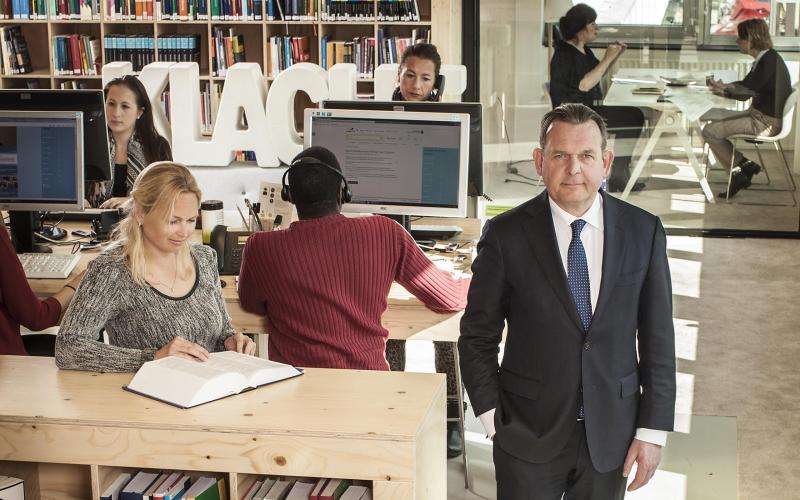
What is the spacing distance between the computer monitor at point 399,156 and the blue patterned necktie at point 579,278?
1.61m

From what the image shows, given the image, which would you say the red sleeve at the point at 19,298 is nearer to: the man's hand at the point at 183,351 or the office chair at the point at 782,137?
the man's hand at the point at 183,351

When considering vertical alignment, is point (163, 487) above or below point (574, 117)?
below

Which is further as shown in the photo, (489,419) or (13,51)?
(13,51)

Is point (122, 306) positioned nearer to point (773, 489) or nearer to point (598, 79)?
point (773, 489)

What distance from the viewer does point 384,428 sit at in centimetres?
227

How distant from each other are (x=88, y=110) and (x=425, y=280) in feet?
6.25

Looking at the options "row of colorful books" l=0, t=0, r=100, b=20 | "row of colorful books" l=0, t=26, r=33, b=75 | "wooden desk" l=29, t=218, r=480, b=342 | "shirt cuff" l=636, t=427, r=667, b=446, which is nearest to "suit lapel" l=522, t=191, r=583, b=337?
"shirt cuff" l=636, t=427, r=667, b=446

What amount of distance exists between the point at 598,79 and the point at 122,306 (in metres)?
5.71

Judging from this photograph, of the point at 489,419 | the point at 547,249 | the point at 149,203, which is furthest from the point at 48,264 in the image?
the point at 547,249

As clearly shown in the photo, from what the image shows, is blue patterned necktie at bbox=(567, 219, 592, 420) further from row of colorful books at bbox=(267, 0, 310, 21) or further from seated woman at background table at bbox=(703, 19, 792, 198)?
seated woman at background table at bbox=(703, 19, 792, 198)

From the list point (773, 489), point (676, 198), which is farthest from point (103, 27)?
point (773, 489)

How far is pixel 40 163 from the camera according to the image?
4.21m

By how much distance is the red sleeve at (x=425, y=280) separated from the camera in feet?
10.6

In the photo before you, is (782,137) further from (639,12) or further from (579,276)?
(579,276)
